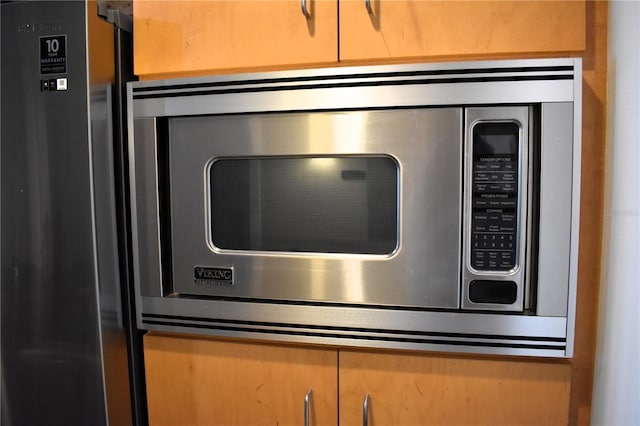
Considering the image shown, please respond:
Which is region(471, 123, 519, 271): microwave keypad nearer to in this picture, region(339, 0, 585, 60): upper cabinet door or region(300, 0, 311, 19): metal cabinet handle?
region(339, 0, 585, 60): upper cabinet door

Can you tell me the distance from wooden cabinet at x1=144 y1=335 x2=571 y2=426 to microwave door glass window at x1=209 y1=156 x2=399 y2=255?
20 cm

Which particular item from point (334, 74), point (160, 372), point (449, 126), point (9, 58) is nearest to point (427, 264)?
point (449, 126)

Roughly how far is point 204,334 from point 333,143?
454mm

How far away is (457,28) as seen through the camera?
0.68 meters

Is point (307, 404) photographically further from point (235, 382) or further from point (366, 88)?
point (366, 88)

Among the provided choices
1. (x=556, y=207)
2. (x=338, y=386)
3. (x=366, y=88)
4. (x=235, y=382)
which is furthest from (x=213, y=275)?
(x=556, y=207)

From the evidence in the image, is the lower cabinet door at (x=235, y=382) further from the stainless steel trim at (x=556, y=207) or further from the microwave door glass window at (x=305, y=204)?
the stainless steel trim at (x=556, y=207)

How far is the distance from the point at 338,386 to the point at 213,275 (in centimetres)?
32

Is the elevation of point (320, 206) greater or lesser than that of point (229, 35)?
lesser

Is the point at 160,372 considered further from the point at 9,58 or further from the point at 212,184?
the point at 9,58

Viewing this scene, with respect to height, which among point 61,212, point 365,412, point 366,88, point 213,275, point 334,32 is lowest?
point 365,412

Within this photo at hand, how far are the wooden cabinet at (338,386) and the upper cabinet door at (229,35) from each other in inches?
21.4

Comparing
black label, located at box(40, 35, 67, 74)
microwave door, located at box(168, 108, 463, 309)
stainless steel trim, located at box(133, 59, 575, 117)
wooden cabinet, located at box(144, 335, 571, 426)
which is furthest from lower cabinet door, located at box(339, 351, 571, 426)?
black label, located at box(40, 35, 67, 74)

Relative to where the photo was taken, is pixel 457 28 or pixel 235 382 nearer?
pixel 457 28
